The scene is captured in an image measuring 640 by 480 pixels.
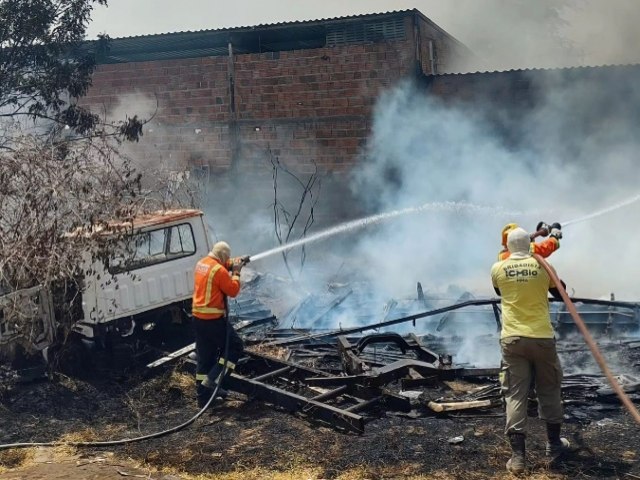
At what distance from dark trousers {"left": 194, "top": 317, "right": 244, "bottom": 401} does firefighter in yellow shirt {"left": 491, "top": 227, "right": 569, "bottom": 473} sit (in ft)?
10.5

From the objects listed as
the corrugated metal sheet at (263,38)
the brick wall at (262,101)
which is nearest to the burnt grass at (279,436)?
the brick wall at (262,101)

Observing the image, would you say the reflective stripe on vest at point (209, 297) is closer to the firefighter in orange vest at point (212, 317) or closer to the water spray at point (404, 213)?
the firefighter in orange vest at point (212, 317)

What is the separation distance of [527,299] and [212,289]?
3437mm

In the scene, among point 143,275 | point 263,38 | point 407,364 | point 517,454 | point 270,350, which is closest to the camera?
point 517,454

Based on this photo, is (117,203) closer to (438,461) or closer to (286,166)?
(438,461)

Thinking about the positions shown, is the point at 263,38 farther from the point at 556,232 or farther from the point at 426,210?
the point at 556,232

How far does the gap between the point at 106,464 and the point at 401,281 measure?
842 centimetres

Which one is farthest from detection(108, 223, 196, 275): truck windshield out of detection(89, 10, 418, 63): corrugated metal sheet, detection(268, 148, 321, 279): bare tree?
detection(89, 10, 418, 63): corrugated metal sheet

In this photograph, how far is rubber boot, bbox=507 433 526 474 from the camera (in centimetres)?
523

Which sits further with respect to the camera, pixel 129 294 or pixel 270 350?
pixel 270 350

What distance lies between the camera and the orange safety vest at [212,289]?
7.33m

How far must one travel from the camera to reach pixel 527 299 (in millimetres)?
5453

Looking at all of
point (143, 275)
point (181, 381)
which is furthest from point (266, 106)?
point (181, 381)

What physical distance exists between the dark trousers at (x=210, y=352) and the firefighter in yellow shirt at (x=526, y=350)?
3.20 m
